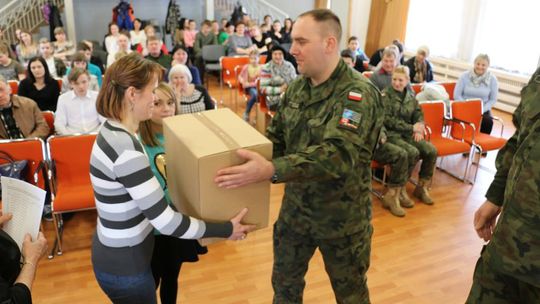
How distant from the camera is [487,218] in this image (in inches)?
67.4

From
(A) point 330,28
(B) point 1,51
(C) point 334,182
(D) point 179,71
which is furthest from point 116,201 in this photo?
(B) point 1,51

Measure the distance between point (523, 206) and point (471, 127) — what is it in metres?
3.65

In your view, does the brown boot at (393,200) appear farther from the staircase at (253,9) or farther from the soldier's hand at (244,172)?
the staircase at (253,9)

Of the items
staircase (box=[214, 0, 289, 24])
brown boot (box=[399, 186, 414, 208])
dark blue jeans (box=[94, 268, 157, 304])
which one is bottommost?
brown boot (box=[399, 186, 414, 208])

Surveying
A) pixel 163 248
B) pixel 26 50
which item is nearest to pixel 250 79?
pixel 26 50

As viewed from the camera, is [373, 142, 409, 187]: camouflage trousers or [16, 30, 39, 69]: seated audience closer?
[373, 142, 409, 187]: camouflage trousers

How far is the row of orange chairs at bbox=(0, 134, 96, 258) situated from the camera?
3361 mm

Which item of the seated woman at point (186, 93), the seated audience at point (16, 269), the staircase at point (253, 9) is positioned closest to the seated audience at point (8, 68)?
the seated woman at point (186, 93)

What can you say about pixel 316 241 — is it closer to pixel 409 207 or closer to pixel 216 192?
pixel 216 192

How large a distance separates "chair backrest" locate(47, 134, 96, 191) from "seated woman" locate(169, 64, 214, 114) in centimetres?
102

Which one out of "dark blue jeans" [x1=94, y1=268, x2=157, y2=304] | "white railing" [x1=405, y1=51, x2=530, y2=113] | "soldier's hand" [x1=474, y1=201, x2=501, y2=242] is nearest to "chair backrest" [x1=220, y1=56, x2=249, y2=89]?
"white railing" [x1=405, y1=51, x2=530, y2=113]

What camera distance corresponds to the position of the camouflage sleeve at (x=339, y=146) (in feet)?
5.30

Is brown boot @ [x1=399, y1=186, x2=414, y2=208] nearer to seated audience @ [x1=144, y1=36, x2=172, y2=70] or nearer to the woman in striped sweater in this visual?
the woman in striped sweater

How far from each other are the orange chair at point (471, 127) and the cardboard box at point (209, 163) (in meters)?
3.68
